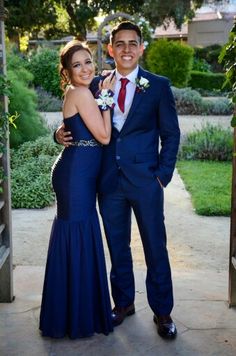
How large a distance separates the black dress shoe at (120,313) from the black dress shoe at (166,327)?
0.26m

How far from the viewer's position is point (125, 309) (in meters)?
3.66

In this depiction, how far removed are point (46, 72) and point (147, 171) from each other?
16965mm

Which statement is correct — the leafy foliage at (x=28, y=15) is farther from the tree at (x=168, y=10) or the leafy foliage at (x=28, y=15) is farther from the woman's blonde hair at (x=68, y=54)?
the woman's blonde hair at (x=68, y=54)

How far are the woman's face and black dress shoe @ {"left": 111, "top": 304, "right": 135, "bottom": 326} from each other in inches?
61.7

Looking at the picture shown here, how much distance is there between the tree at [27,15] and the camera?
24.7 m

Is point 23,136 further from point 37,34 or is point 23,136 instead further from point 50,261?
point 37,34

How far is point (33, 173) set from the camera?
7.99m

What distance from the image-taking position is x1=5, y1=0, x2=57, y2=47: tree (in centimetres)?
2472

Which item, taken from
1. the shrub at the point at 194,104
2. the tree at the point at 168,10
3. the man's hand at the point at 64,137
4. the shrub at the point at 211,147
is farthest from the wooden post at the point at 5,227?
the tree at the point at 168,10

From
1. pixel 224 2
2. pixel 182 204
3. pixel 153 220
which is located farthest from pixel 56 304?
pixel 224 2

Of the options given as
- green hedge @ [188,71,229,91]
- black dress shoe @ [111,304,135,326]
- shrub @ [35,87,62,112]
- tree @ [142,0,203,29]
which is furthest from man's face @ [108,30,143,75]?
tree @ [142,0,203,29]

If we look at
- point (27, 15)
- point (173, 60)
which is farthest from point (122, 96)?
point (27, 15)

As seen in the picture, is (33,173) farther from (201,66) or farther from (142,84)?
(201,66)

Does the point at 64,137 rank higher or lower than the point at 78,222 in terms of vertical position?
higher
